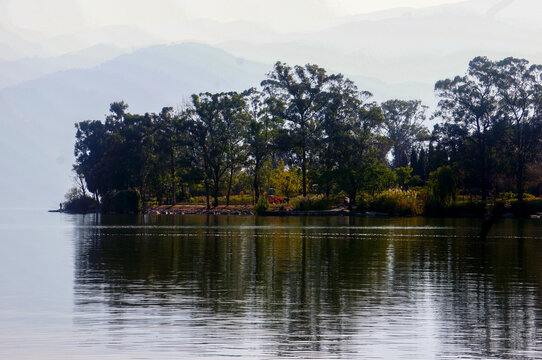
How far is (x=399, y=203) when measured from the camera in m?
82.3

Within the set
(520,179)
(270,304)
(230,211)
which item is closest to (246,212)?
(230,211)

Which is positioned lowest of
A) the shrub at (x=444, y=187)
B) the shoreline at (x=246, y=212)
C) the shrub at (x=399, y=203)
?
the shoreline at (x=246, y=212)

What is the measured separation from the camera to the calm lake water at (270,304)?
11775 mm

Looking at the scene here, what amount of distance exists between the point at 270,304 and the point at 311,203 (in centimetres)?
7606

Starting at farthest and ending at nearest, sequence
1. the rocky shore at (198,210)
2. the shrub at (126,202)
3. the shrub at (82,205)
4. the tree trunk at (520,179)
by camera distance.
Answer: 1. the shrub at (82,205)
2. the shrub at (126,202)
3. the rocky shore at (198,210)
4. the tree trunk at (520,179)

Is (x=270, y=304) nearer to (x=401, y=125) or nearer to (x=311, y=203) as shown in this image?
(x=311, y=203)

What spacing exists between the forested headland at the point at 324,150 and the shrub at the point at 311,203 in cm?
15

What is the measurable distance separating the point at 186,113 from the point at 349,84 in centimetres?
2728

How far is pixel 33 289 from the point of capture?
1917 cm

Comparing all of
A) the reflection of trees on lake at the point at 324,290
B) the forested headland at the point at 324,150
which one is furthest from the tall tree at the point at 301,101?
the reflection of trees on lake at the point at 324,290

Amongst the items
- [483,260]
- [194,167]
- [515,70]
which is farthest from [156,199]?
[483,260]

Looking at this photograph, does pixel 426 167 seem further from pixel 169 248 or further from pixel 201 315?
pixel 201 315

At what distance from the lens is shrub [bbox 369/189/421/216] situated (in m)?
81.8

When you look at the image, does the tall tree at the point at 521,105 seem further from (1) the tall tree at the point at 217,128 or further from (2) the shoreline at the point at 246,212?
(1) the tall tree at the point at 217,128
